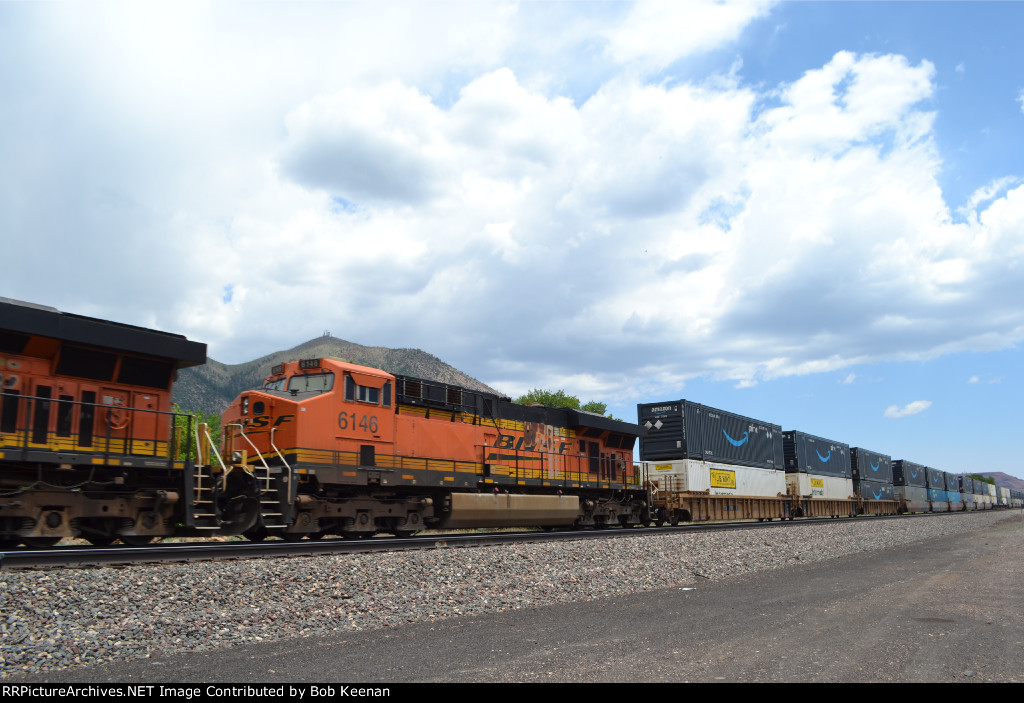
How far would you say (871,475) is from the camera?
47.3m

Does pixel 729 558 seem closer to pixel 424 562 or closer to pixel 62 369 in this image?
pixel 424 562

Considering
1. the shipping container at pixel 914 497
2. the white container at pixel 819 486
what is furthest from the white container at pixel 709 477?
the shipping container at pixel 914 497

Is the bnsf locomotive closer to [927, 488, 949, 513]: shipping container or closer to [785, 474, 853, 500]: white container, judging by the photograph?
[785, 474, 853, 500]: white container

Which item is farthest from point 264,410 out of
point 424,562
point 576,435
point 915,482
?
point 915,482

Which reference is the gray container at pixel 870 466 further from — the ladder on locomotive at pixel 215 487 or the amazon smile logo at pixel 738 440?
the ladder on locomotive at pixel 215 487

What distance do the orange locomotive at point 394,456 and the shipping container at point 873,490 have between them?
97.8 ft

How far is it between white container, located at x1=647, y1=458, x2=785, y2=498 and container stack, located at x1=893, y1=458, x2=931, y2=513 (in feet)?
90.4

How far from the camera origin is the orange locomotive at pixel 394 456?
14.0 m

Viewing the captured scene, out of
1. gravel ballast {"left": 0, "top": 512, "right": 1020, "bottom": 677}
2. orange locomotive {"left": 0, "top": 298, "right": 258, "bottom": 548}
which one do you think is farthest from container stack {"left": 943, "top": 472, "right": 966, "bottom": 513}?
orange locomotive {"left": 0, "top": 298, "right": 258, "bottom": 548}

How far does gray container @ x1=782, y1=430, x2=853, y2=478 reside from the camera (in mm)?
36531

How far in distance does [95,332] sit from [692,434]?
20989 millimetres

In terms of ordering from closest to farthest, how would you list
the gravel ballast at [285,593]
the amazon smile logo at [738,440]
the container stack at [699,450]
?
the gravel ballast at [285,593] < the container stack at [699,450] < the amazon smile logo at [738,440]
